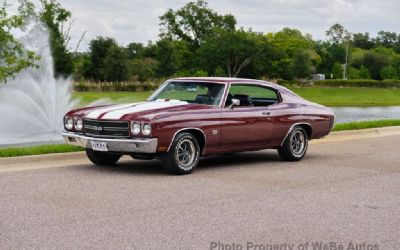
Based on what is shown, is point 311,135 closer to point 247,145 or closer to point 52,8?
point 247,145

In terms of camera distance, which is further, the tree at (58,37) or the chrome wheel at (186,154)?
the tree at (58,37)

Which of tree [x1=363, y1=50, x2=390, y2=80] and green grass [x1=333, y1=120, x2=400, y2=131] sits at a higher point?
tree [x1=363, y1=50, x2=390, y2=80]

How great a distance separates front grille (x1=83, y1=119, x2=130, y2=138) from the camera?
10.3 metres

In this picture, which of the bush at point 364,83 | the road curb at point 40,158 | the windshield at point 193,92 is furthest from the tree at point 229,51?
the windshield at point 193,92

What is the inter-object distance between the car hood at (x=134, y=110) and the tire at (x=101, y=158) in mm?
723

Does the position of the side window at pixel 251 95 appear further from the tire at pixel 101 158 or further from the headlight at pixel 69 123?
the headlight at pixel 69 123

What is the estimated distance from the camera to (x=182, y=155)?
1063 centimetres

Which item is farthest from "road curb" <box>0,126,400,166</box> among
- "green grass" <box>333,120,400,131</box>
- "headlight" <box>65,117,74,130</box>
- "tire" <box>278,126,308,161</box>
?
"tire" <box>278,126,308,161</box>

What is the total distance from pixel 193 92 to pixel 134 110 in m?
1.42

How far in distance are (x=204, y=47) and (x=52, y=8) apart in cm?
4100

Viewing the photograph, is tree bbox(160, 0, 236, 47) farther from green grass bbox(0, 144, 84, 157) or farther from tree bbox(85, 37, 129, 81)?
green grass bbox(0, 144, 84, 157)

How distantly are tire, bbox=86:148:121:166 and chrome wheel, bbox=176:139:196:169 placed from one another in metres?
1.41

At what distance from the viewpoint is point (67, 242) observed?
6387 mm

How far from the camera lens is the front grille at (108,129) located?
1027 centimetres
